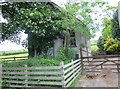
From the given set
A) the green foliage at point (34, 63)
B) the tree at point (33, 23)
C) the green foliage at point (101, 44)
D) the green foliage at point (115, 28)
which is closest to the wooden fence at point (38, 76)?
the green foliage at point (34, 63)

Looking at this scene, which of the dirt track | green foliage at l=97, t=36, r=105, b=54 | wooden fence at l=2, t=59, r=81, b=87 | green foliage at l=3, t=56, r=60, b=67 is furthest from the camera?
green foliage at l=97, t=36, r=105, b=54

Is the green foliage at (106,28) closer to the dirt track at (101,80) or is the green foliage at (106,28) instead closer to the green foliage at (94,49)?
the green foliage at (94,49)

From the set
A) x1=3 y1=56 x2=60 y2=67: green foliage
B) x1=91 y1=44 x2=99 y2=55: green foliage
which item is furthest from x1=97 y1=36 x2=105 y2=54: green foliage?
x1=3 y1=56 x2=60 y2=67: green foliage

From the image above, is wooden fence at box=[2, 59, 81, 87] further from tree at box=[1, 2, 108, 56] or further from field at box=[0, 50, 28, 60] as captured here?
tree at box=[1, 2, 108, 56]

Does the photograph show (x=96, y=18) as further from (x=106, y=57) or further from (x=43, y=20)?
(x=43, y=20)

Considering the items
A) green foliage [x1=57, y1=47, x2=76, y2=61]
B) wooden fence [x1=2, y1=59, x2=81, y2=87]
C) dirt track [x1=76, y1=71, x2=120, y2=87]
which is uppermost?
green foliage [x1=57, y1=47, x2=76, y2=61]

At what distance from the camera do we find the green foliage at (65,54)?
3.31 metres

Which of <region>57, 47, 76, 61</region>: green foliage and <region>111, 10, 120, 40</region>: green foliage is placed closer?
<region>111, 10, 120, 40</region>: green foliage

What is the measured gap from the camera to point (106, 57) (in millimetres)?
3359

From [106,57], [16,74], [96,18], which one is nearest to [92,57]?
[106,57]

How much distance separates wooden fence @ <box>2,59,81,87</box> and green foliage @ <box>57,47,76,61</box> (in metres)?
0.21

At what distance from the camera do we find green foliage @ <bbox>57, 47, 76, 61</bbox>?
3.31 m

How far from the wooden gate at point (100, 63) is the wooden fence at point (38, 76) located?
500mm

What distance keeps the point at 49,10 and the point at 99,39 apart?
3.56ft
